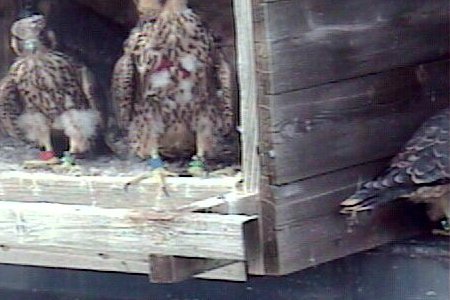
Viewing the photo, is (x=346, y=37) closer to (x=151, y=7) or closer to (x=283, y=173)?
(x=283, y=173)

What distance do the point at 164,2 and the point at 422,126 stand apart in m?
0.60

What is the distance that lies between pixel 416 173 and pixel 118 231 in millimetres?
565

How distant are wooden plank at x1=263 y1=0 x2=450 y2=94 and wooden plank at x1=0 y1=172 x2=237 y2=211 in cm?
25

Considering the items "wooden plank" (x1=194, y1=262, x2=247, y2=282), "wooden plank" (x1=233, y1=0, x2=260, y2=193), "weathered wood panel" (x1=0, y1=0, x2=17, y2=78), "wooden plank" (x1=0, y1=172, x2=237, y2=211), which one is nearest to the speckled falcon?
"weathered wood panel" (x1=0, y1=0, x2=17, y2=78)

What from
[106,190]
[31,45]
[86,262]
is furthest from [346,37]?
[31,45]

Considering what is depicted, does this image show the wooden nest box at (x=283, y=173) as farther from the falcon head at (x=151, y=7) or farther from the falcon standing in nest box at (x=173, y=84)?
the falcon head at (x=151, y=7)

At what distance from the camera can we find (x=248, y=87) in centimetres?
215

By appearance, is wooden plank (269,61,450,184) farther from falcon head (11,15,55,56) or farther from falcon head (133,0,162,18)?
falcon head (11,15,55,56)

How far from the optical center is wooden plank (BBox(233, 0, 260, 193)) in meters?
2.13

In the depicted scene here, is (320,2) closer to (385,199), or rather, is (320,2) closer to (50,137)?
(385,199)

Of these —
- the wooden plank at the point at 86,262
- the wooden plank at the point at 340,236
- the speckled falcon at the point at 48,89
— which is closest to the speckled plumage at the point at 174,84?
the speckled falcon at the point at 48,89

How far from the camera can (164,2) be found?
2.56 metres

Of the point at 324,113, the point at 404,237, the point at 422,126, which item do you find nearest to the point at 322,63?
the point at 324,113

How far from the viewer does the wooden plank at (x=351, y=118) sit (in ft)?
7.07
